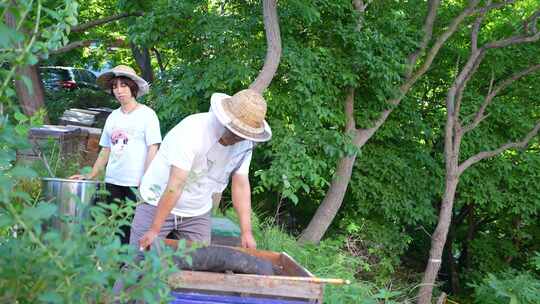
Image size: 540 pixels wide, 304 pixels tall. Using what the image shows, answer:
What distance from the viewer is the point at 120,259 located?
243 centimetres

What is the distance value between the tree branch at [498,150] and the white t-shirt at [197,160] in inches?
351

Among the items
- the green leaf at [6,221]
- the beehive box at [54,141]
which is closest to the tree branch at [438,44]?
the beehive box at [54,141]

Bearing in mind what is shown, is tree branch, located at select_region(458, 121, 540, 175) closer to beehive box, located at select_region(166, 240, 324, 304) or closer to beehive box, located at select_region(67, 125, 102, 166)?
beehive box, located at select_region(67, 125, 102, 166)

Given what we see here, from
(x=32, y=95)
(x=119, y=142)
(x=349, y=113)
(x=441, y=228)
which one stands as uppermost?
(x=349, y=113)

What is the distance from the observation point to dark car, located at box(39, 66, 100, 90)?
2231 centimetres

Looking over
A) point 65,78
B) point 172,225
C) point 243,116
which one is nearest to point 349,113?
point 172,225

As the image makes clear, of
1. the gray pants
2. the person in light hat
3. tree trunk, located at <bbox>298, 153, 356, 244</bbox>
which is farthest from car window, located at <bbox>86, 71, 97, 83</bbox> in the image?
the gray pants

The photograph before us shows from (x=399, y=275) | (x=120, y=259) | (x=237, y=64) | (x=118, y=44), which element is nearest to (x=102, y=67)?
(x=118, y=44)

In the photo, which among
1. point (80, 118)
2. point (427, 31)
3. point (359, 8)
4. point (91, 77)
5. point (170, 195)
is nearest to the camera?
point (170, 195)

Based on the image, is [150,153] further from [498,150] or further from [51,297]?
[498,150]

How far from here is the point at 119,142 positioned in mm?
6371

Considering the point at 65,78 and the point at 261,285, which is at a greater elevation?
the point at 65,78

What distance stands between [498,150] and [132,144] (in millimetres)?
8609

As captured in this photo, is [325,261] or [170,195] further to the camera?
[325,261]
